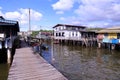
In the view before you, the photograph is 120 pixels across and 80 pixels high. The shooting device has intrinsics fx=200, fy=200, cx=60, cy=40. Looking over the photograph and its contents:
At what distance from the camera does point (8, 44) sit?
24.9 meters

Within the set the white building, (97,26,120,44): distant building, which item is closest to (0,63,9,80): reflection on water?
(97,26,120,44): distant building

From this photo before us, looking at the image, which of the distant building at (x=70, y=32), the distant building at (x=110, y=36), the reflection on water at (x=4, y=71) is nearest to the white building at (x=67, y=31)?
the distant building at (x=70, y=32)

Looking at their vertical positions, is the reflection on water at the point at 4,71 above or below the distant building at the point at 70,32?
below

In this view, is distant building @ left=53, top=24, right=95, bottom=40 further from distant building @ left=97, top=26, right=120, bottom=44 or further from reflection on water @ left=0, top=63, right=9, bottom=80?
reflection on water @ left=0, top=63, right=9, bottom=80

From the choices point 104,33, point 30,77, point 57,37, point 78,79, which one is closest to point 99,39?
point 104,33

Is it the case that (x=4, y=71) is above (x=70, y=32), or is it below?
below

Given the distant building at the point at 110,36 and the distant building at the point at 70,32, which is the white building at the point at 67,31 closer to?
the distant building at the point at 70,32

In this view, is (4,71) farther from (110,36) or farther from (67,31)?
(67,31)

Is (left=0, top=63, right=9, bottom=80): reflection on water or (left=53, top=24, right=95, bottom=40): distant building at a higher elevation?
(left=53, top=24, right=95, bottom=40): distant building

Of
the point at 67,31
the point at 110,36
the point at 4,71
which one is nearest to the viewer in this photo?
the point at 4,71

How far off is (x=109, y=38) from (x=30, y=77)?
36993mm

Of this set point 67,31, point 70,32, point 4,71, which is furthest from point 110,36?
point 4,71

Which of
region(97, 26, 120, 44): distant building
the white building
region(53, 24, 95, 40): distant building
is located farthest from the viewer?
the white building

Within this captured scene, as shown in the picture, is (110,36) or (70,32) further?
(70,32)
